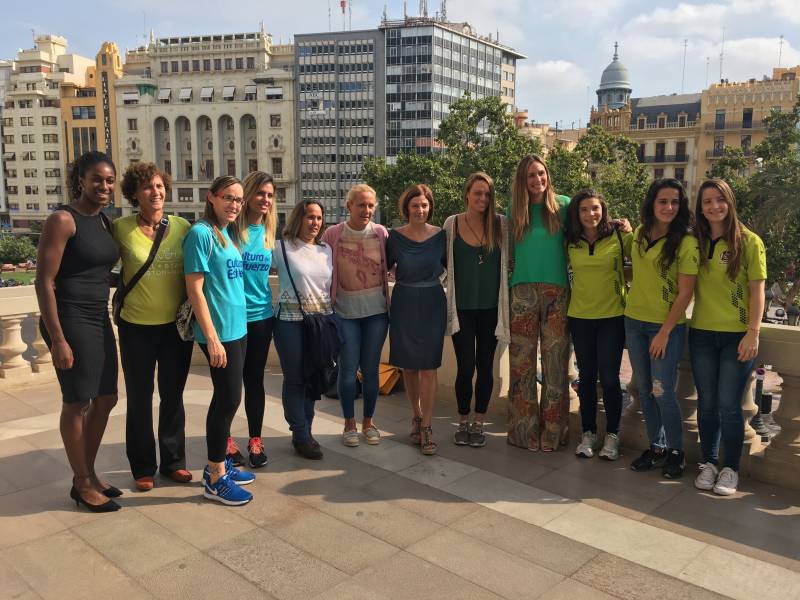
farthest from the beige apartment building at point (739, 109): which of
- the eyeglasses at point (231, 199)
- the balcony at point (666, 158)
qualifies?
the eyeglasses at point (231, 199)

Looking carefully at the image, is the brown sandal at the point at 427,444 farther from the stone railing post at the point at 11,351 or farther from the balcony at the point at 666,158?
the balcony at the point at 666,158

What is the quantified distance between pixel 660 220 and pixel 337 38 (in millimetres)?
71581

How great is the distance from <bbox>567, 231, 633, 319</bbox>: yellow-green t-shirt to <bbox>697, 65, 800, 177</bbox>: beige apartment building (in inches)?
2244

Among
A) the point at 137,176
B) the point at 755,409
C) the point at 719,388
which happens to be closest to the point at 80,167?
the point at 137,176

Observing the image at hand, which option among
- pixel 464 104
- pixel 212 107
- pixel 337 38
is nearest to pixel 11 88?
pixel 212 107

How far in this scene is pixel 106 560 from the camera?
10.2 ft

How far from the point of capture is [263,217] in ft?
13.9

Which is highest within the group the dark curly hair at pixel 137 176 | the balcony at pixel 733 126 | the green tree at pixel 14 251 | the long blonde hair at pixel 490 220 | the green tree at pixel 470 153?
the balcony at pixel 733 126

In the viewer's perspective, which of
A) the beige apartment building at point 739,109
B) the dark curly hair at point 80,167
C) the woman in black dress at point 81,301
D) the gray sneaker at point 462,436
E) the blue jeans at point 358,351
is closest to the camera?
the woman in black dress at point 81,301

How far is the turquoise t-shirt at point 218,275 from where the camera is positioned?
3574mm

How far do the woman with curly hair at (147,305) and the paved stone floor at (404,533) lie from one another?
1.22 feet

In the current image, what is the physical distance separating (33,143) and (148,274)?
274 ft

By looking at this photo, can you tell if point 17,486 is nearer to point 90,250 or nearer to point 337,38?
point 90,250

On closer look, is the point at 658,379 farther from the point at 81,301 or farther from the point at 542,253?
the point at 81,301
